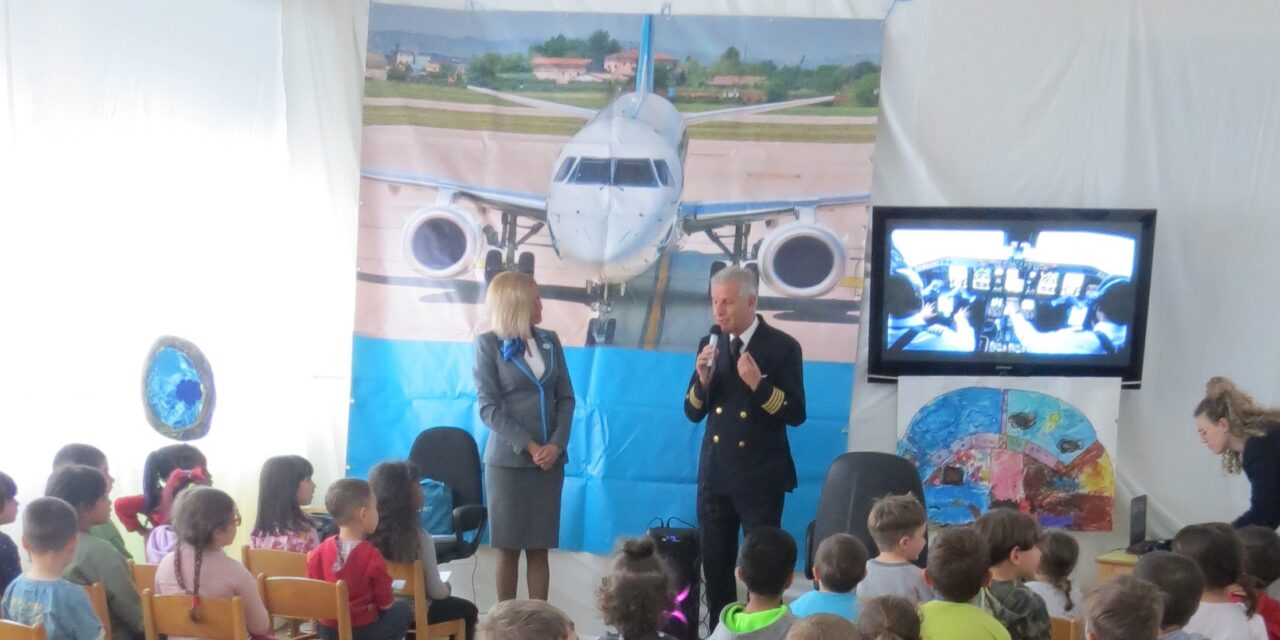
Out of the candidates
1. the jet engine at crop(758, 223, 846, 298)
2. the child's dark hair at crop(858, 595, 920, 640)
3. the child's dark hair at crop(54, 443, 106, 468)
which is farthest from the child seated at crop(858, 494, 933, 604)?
the child's dark hair at crop(54, 443, 106, 468)

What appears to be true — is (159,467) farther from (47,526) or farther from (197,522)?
(47,526)

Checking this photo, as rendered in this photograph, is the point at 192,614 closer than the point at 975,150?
Yes

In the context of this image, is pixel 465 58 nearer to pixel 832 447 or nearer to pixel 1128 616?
pixel 832 447

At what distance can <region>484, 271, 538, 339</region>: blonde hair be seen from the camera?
5.14 m

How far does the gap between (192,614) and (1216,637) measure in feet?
9.05

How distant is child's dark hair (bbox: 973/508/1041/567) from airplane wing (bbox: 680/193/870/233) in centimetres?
231

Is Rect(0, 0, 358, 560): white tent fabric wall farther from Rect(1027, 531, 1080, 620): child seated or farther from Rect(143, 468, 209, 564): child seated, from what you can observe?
Rect(1027, 531, 1080, 620): child seated

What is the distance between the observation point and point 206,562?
3.58 metres

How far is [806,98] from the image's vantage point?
18.7ft

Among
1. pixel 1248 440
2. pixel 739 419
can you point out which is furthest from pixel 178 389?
pixel 1248 440

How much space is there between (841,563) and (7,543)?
2431 millimetres

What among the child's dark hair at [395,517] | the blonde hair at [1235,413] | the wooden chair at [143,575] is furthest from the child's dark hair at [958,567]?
the wooden chair at [143,575]

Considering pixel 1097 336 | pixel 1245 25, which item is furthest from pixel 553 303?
pixel 1245 25

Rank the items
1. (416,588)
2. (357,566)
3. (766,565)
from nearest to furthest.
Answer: (766,565) < (357,566) < (416,588)
